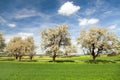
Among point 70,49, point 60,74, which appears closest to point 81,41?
point 70,49

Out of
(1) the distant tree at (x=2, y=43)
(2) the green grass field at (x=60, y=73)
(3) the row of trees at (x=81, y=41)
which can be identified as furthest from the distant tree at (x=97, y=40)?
(1) the distant tree at (x=2, y=43)

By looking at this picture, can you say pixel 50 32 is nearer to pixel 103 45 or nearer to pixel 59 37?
pixel 59 37

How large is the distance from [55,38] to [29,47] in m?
31.7

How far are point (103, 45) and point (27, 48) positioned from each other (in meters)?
47.8

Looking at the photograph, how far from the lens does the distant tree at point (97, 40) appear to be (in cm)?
8312

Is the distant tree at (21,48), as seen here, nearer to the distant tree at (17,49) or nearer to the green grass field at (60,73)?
the distant tree at (17,49)

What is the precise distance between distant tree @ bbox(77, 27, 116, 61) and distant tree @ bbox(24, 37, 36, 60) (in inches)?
Result: 1510

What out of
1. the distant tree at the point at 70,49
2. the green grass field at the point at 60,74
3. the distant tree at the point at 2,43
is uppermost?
the distant tree at the point at 2,43

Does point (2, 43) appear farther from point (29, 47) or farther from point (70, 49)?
point (70, 49)

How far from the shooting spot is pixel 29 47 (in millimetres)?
117625

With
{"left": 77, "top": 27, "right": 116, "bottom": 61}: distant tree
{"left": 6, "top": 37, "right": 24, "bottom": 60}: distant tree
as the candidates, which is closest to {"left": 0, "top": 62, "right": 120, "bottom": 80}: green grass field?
{"left": 77, "top": 27, "right": 116, "bottom": 61}: distant tree

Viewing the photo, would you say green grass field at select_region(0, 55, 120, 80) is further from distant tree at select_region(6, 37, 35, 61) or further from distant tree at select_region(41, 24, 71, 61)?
distant tree at select_region(6, 37, 35, 61)

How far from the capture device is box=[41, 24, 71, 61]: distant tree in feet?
291

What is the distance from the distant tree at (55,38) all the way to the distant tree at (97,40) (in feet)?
25.7
